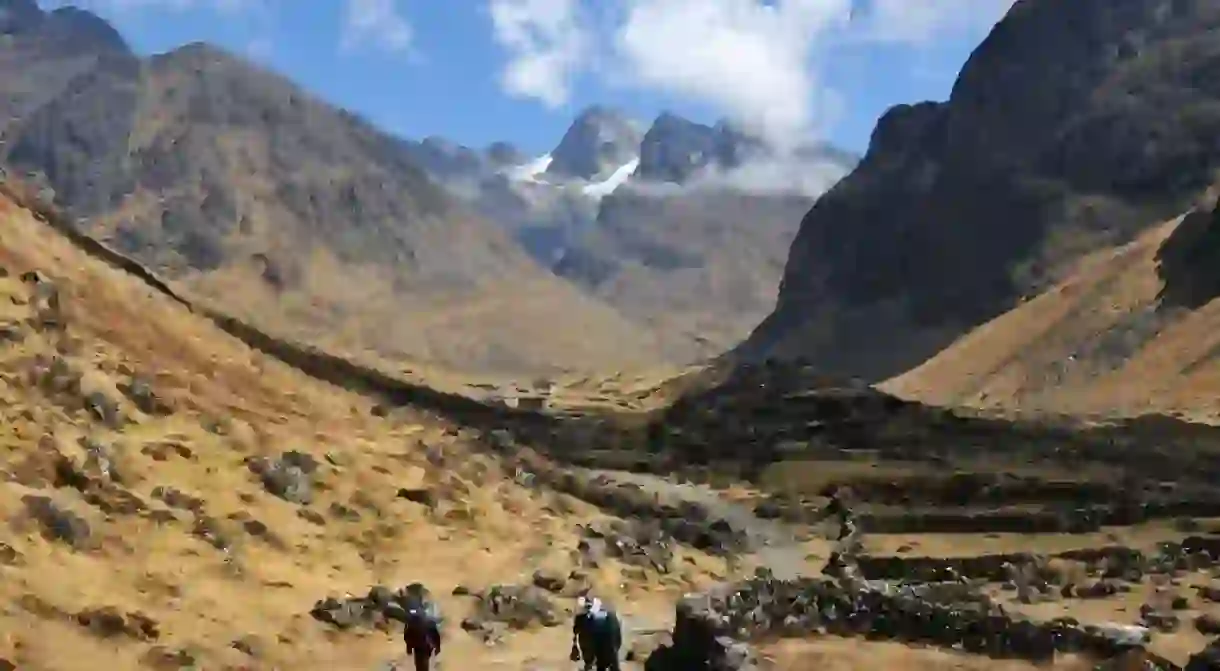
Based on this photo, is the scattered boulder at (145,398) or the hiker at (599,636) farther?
the scattered boulder at (145,398)

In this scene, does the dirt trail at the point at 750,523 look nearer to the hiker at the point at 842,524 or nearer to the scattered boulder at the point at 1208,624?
the hiker at the point at 842,524

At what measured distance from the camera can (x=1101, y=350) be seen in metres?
118

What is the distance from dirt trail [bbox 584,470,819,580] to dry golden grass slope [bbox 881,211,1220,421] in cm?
3819

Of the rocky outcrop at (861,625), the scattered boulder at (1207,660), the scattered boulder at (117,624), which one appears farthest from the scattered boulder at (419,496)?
the scattered boulder at (1207,660)

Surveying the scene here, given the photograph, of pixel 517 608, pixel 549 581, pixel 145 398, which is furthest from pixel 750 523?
pixel 145 398

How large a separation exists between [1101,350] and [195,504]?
102 m

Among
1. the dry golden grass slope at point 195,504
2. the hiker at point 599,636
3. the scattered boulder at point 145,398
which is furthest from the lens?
the scattered boulder at point 145,398

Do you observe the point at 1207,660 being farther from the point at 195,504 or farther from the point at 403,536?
the point at 195,504

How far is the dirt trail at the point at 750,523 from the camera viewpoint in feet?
148

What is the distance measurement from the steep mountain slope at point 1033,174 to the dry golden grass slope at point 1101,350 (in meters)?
9.69

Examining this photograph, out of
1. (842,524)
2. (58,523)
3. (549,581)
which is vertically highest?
(842,524)

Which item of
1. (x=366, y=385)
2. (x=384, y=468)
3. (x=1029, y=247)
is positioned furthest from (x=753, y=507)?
(x=1029, y=247)

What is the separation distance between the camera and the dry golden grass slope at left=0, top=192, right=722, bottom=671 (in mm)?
24891

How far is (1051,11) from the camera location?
194m
